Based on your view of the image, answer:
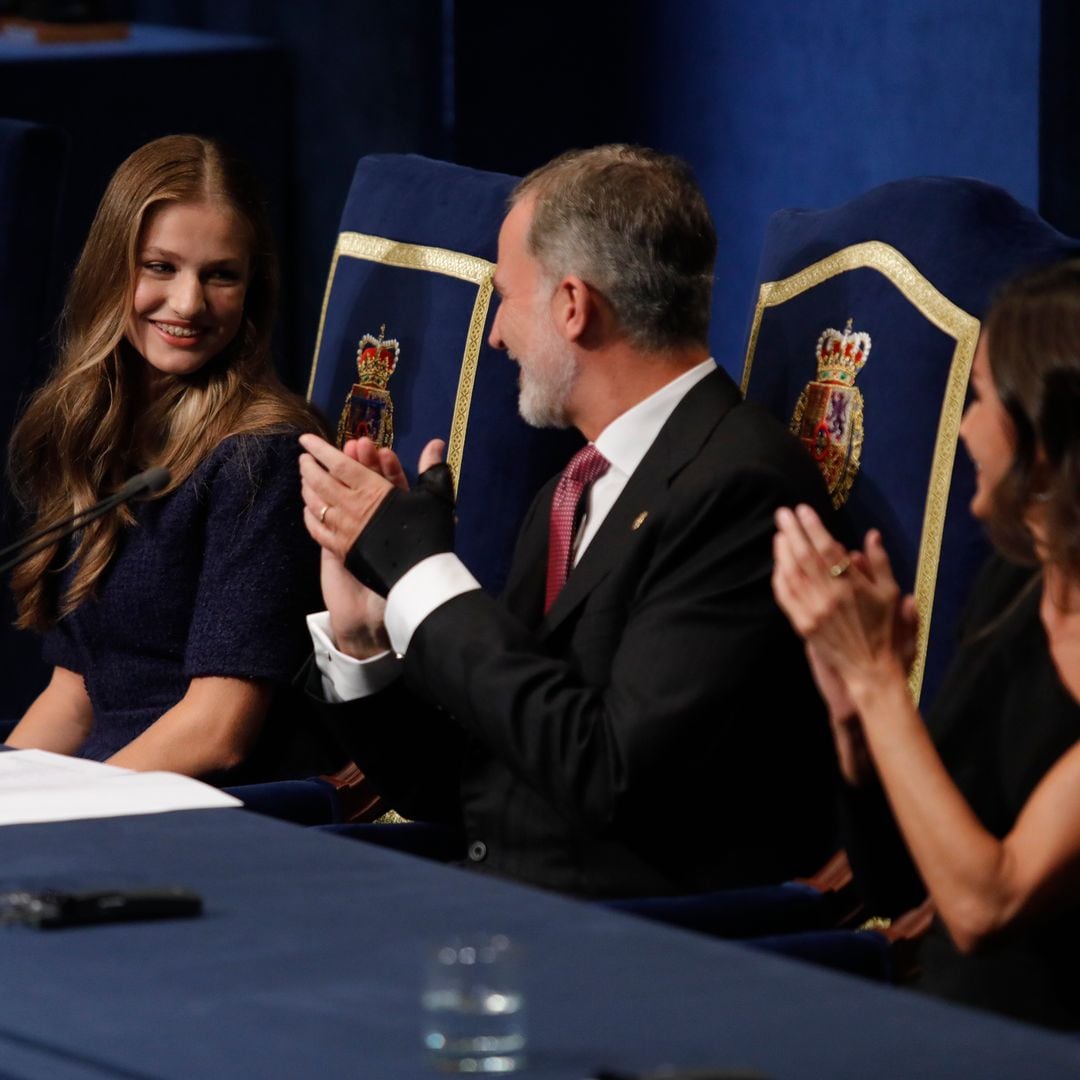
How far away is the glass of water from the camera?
1.34 meters

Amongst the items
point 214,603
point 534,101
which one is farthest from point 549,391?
point 534,101

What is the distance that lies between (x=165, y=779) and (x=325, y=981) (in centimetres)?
77

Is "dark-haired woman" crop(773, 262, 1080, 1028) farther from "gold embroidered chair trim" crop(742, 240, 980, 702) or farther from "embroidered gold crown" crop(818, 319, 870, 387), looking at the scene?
"embroidered gold crown" crop(818, 319, 870, 387)

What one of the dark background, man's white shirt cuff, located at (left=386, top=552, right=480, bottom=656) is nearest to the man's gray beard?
man's white shirt cuff, located at (left=386, top=552, right=480, bottom=656)

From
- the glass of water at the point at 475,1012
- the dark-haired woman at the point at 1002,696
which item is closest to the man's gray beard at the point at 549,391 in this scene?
the dark-haired woman at the point at 1002,696

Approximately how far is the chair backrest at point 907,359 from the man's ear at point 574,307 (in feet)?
0.87

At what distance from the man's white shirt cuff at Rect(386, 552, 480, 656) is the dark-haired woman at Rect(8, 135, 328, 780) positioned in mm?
482

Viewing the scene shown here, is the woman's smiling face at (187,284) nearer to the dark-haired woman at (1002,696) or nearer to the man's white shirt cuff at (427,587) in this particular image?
the man's white shirt cuff at (427,587)

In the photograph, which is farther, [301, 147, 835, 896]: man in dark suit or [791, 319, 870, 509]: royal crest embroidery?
[791, 319, 870, 509]: royal crest embroidery

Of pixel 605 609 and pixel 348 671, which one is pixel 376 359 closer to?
pixel 348 671

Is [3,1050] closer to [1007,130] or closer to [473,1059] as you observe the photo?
[473,1059]

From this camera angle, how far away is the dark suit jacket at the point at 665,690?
7.03ft

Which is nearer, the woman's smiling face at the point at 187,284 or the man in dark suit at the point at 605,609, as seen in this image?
the man in dark suit at the point at 605,609

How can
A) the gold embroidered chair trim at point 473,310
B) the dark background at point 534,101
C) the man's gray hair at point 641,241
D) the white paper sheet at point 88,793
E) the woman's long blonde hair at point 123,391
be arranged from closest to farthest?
1. the white paper sheet at point 88,793
2. the man's gray hair at point 641,241
3. the woman's long blonde hair at point 123,391
4. the gold embroidered chair trim at point 473,310
5. the dark background at point 534,101
